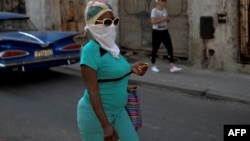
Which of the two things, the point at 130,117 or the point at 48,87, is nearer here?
the point at 130,117

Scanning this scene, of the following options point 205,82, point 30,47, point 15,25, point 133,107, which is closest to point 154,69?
point 205,82

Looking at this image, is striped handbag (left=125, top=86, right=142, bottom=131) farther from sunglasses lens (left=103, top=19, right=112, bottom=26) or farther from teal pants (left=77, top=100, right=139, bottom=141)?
sunglasses lens (left=103, top=19, right=112, bottom=26)

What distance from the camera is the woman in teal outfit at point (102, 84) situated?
2.92m

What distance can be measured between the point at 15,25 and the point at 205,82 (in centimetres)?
442

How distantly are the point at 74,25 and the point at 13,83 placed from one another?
5890 millimetres

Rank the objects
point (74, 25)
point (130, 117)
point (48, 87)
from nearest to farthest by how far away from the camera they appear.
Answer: point (130, 117) → point (48, 87) → point (74, 25)

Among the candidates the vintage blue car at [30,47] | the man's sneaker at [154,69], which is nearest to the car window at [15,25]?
the vintage blue car at [30,47]

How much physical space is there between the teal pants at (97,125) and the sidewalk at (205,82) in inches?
163

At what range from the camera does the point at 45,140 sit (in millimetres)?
5324

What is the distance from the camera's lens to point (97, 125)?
9.99 ft

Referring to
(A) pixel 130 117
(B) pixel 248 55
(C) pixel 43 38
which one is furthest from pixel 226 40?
(A) pixel 130 117

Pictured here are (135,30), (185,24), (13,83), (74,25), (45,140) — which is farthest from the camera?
(74,25)

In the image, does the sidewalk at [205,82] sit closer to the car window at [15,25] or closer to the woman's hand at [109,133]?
the car window at [15,25]

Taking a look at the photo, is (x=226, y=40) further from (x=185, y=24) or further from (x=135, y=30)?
(x=135, y=30)
